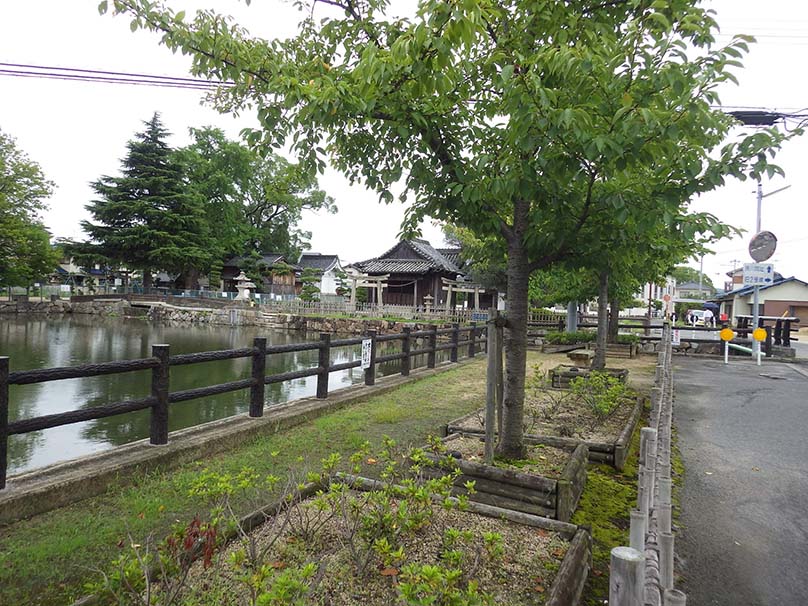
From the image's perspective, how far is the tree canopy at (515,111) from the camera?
2.62m

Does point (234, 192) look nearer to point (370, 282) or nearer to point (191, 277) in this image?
point (191, 277)

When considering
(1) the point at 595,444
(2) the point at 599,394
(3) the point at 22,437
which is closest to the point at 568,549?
(1) the point at 595,444

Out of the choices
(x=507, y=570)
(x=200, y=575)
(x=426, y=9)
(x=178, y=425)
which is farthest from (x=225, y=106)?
(x=178, y=425)

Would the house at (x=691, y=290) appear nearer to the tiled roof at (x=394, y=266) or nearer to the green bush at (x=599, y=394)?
the tiled roof at (x=394, y=266)

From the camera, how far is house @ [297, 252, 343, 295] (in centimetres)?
5459

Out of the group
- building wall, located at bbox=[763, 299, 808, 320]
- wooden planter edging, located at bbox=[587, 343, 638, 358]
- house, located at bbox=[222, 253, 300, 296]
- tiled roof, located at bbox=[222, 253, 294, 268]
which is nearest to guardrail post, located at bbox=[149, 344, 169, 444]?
wooden planter edging, located at bbox=[587, 343, 638, 358]

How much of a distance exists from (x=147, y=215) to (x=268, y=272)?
11089mm

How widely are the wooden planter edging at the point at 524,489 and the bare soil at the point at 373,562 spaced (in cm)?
29

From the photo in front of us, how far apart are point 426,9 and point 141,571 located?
2928mm

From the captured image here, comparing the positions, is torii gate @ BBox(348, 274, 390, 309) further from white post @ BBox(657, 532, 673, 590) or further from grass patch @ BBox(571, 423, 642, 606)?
white post @ BBox(657, 532, 673, 590)

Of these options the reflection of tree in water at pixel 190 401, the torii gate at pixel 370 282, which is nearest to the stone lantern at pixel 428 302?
the torii gate at pixel 370 282

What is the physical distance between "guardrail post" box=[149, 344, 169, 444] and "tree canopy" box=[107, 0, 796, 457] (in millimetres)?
2296

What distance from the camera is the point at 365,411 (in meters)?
6.93

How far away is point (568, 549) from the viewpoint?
9.14ft
